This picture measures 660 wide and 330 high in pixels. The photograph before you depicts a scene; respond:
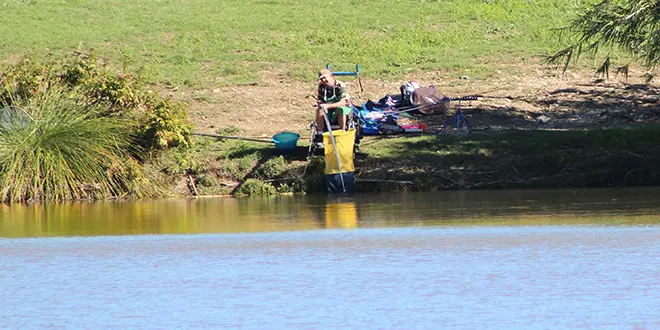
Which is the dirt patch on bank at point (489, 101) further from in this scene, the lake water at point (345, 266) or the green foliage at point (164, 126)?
the lake water at point (345, 266)

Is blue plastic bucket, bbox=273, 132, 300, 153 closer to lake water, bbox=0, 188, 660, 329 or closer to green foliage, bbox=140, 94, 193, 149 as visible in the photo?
green foliage, bbox=140, 94, 193, 149

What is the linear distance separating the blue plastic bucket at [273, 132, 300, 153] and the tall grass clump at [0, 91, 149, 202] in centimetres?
214

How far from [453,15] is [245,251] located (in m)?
18.9

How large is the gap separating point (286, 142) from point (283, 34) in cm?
995

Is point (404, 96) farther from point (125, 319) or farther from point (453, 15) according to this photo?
point (125, 319)

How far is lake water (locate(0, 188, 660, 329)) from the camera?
10047mm

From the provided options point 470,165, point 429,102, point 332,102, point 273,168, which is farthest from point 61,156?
point 429,102

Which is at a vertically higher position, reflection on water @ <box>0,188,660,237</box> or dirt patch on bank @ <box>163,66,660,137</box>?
dirt patch on bank @ <box>163,66,660,137</box>

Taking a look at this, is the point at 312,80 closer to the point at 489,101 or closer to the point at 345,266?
the point at 489,101

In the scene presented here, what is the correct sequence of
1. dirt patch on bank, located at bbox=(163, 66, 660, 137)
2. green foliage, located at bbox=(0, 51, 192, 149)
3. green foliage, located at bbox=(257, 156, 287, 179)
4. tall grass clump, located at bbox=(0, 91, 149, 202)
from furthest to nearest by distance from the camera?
dirt patch on bank, located at bbox=(163, 66, 660, 137)
green foliage, located at bbox=(0, 51, 192, 149)
green foliage, located at bbox=(257, 156, 287, 179)
tall grass clump, located at bbox=(0, 91, 149, 202)

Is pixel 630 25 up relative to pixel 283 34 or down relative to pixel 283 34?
down

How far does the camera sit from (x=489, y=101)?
944 inches

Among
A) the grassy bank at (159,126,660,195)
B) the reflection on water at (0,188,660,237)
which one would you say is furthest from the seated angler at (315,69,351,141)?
the reflection on water at (0,188,660,237)

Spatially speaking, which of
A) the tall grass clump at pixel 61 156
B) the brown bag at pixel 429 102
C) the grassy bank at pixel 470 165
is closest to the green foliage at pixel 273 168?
the grassy bank at pixel 470 165
